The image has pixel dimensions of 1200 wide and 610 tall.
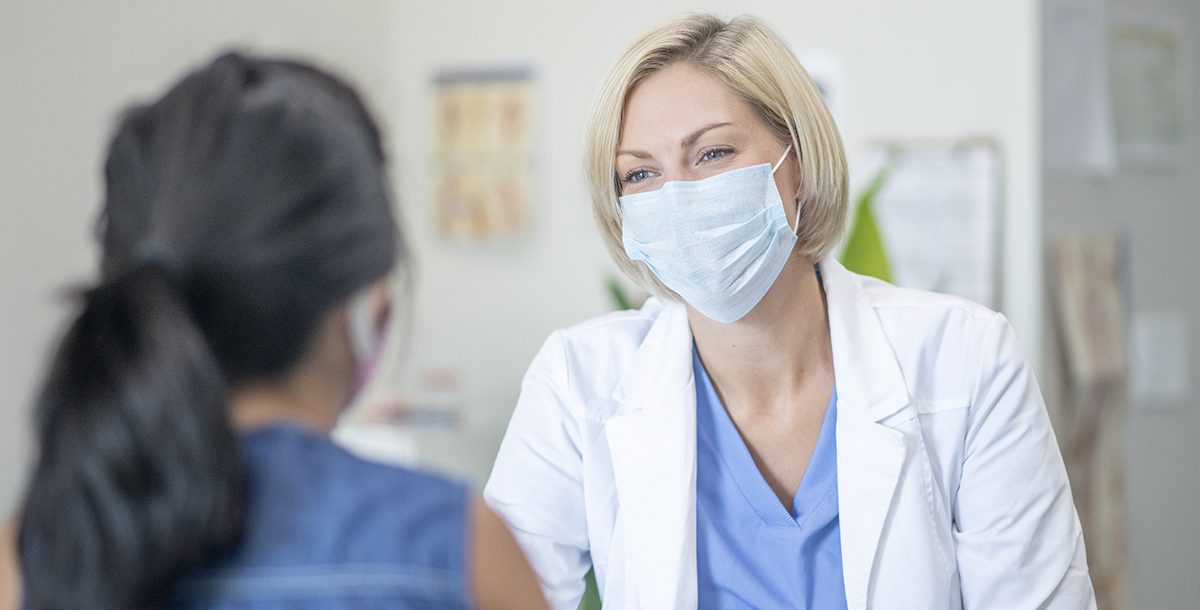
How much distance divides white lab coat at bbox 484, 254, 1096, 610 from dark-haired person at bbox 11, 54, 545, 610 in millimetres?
643

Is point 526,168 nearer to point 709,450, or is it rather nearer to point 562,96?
point 562,96

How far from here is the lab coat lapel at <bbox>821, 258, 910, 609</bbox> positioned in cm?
142

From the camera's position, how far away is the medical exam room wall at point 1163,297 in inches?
105

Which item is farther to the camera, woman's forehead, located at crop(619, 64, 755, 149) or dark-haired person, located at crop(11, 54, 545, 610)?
woman's forehead, located at crop(619, 64, 755, 149)

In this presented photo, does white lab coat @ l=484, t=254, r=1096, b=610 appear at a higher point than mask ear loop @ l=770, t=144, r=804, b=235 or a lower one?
lower

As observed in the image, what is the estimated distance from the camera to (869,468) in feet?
4.77

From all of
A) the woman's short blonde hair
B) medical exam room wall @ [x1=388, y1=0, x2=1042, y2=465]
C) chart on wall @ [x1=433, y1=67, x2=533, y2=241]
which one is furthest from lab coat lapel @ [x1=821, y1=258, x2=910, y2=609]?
chart on wall @ [x1=433, y1=67, x2=533, y2=241]

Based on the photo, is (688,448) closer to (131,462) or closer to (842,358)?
(842,358)

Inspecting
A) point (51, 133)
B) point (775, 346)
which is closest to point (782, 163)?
point (775, 346)

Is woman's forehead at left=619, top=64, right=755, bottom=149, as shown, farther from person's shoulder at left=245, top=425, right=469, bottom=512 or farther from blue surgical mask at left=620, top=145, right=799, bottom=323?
person's shoulder at left=245, top=425, right=469, bottom=512

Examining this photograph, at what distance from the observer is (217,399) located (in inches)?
31.3

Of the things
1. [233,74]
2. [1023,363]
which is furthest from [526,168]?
[233,74]

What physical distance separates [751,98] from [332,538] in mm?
886

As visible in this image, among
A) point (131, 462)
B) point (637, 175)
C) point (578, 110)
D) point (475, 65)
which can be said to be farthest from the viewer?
point (475, 65)
